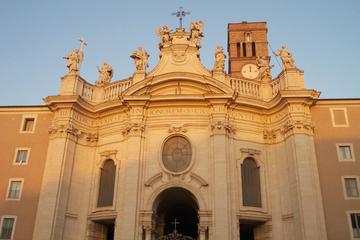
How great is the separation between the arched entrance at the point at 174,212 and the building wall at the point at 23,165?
7179 millimetres

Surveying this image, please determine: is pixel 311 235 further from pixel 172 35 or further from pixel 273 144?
pixel 172 35

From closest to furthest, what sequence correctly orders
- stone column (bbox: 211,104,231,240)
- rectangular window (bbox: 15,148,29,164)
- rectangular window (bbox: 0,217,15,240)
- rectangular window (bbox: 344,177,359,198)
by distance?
1. stone column (bbox: 211,104,231,240)
2. rectangular window (bbox: 344,177,359,198)
3. rectangular window (bbox: 0,217,15,240)
4. rectangular window (bbox: 15,148,29,164)

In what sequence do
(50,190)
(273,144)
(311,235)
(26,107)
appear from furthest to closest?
(26,107) → (273,144) → (50,190) → (311,235)

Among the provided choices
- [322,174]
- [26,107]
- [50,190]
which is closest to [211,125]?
[322,174]

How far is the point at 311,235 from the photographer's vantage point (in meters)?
19.3

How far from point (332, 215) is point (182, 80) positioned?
11.3 m

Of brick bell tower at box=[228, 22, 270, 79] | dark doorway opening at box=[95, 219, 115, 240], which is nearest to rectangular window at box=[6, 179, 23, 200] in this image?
dark doorway opening at box=[95, 219, 115, 240]

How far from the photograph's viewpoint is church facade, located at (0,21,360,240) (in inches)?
813

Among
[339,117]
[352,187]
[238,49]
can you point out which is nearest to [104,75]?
[339,117]

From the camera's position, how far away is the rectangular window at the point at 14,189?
73.3 feet

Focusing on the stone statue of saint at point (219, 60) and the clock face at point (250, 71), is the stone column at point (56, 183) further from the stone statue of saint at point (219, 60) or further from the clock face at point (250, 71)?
the clock face at point (250, 71)

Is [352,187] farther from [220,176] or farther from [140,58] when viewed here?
[140,58]

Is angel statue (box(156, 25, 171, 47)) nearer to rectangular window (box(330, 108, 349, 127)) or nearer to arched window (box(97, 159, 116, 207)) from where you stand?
arched window (box(97, 159, 116, 207))

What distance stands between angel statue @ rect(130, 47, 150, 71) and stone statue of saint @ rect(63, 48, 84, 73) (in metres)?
3.52
